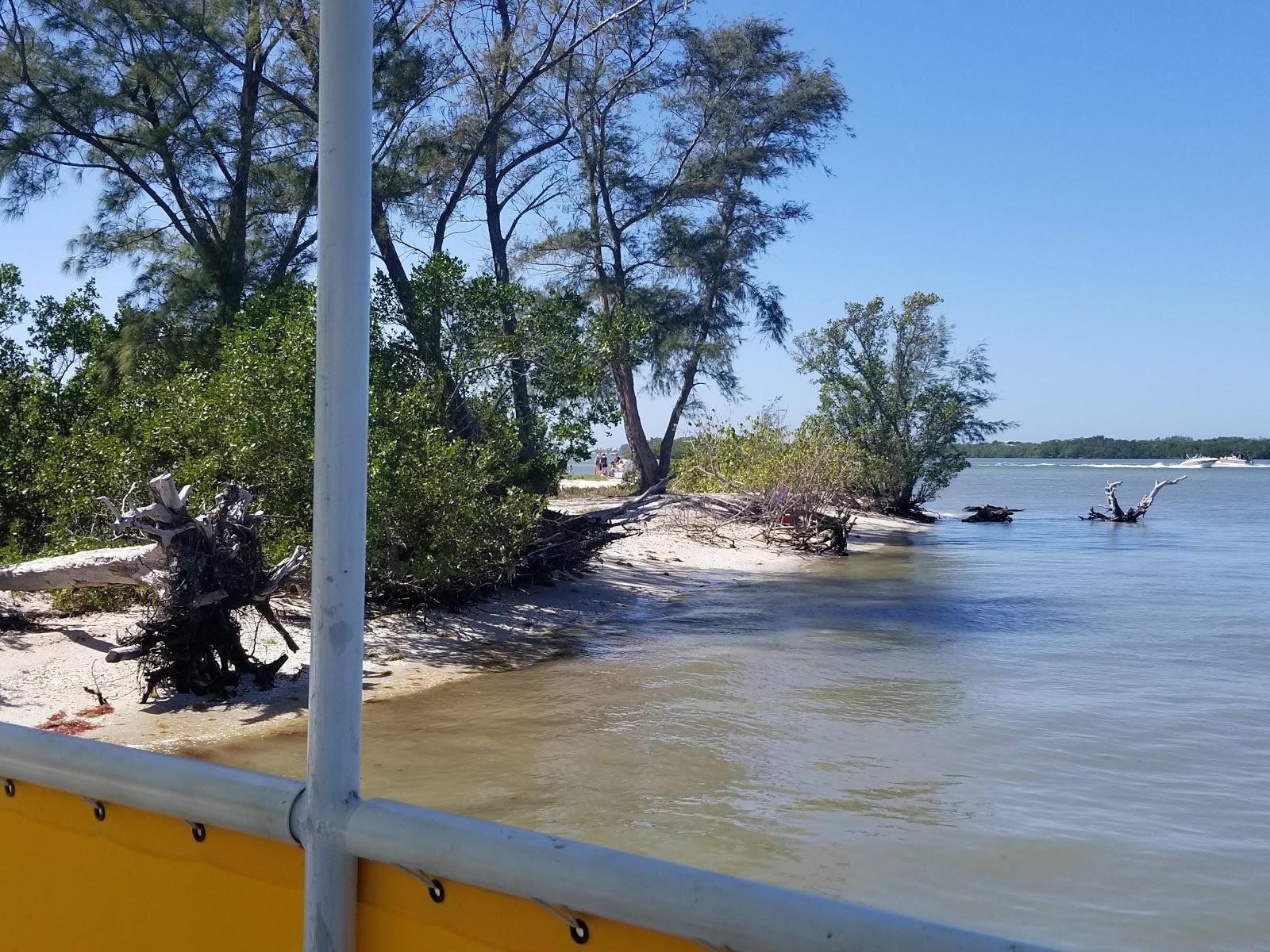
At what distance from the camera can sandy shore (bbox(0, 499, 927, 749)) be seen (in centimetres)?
862

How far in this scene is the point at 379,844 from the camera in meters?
1.84

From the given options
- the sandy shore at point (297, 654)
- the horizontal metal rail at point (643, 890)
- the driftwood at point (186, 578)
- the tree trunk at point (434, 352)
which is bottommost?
the sandy shore at point (297, 654)

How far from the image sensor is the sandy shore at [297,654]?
8.62m

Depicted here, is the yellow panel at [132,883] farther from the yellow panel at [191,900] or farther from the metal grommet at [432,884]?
the metal grommet at [432,884]

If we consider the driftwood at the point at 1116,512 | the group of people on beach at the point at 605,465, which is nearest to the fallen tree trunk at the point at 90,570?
the driftwood at the point at 1116,512

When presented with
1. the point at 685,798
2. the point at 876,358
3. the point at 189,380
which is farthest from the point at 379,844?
the point at 876,358

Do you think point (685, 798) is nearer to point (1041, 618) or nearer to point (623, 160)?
point (1041, 618)

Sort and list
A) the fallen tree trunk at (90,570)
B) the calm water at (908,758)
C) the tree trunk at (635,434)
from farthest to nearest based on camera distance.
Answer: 1. the tree trunk at (635,434)
2. the fallen tree trunk at (90,570)
3. the calm water at (908,758)

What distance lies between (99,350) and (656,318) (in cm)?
1617

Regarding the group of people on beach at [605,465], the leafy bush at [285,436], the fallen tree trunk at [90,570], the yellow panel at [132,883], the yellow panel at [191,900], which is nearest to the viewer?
the yellow panel at [191,900]

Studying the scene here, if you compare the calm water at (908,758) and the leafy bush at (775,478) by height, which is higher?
the leafy bush at (775,478)

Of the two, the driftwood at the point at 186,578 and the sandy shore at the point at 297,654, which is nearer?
the sandy shore at the point at 297,654

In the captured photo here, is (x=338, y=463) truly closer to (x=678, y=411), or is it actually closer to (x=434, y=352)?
(x=434, y=352)

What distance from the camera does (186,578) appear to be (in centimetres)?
892
